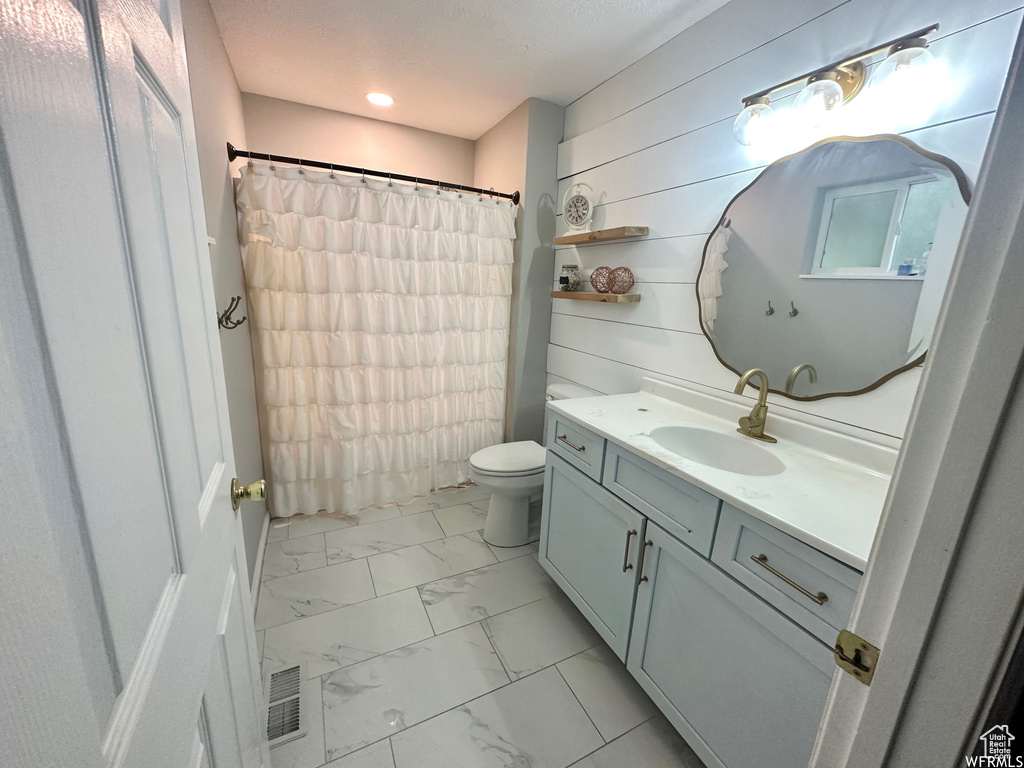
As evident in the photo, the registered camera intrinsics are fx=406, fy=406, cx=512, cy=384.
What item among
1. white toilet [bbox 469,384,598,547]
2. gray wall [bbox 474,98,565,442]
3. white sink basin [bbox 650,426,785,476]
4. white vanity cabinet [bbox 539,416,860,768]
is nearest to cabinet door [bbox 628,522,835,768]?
white vanity cabinet [bbox 539,416,860,768]

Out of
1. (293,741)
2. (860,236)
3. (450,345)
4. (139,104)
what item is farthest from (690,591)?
(450,345)

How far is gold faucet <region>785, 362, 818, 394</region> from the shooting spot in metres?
1.30

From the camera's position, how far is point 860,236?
1.17 meters

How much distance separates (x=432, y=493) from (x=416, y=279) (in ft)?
4.46

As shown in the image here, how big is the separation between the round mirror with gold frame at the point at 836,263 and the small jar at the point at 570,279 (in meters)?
0.75

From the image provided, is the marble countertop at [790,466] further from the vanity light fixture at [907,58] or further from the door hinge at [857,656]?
the vanity light fixture at [907,58]

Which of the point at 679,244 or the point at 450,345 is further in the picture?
the point at 450,345

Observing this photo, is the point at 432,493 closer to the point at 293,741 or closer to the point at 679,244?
the point at 293,741

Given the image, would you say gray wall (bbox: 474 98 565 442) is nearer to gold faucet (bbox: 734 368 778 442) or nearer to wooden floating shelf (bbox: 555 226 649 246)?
wooden floating shelf (bbox: 555 226 649 246)

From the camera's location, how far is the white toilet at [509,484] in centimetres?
205

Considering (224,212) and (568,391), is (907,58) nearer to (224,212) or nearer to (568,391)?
(568,391)

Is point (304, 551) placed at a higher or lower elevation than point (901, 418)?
lower

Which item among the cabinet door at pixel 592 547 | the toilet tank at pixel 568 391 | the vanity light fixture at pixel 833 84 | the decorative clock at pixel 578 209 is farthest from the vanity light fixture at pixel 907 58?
the toilet tank at pixel 568 391

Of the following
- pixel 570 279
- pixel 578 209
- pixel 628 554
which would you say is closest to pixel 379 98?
pixel 578 209
